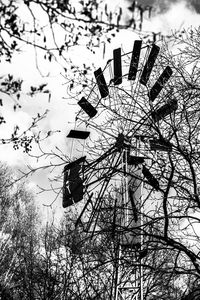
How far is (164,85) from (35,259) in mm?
A: 8876

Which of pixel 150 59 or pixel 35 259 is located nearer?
pixel 150 59

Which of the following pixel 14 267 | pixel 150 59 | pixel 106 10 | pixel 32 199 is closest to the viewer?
pixel 106 10

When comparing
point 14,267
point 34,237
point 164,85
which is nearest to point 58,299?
point 14,267

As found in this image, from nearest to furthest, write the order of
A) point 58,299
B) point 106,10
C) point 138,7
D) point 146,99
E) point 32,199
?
point 138,7 → point 106,10 → point 146,99 → point 58,299 → point 32,199

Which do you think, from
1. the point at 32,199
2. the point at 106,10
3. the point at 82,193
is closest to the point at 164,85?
the point at 82,193

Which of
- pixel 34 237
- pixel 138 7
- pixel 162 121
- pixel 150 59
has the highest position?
pixel 34 237

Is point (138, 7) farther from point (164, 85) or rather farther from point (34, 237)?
point (34, 237)

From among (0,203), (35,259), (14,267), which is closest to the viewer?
(35,259)

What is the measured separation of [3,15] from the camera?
215cm

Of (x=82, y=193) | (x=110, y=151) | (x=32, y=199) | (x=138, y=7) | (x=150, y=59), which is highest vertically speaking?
(x=32, y=199)

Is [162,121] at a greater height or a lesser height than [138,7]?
greater

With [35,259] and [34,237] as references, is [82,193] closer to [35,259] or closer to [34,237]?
[35,259]

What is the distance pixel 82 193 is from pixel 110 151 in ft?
1.81

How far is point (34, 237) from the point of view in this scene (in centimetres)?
1460
